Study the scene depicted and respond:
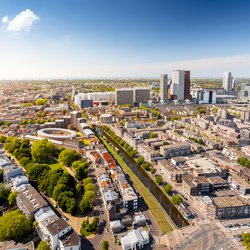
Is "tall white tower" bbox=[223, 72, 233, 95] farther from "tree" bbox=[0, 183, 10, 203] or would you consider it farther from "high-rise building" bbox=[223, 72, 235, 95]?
"tree" bbox=[0, 183, 10, 203]

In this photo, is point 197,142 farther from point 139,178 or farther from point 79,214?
point 79,214

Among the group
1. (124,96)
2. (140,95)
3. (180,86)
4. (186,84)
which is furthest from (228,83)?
(124,96)

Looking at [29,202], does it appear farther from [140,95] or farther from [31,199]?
[140,95]

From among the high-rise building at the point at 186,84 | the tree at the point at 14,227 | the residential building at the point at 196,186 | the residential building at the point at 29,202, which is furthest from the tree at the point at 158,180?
the high-rise building at the point at 186,84

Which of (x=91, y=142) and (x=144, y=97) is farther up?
(x=144, y=97)

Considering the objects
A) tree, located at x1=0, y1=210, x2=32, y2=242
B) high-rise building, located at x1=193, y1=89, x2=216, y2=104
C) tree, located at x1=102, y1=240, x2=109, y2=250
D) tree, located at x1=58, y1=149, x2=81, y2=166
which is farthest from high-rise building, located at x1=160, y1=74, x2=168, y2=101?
tree, located at x1=0, y1=210, x2=32, y2=242

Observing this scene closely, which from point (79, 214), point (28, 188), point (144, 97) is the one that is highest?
point (144, 97)

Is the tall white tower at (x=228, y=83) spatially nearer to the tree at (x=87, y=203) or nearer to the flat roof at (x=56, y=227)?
the tree at (x=87, y=203)

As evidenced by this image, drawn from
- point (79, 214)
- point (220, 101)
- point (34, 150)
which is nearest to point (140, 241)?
point (79, 214)
